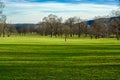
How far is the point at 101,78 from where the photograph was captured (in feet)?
64.4

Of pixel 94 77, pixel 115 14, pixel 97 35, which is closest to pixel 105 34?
pixel 97 35

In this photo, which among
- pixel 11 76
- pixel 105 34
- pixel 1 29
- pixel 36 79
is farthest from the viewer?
pixel 105 34

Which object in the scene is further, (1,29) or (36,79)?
(1,29)

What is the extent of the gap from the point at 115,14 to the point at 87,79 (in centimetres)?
13686

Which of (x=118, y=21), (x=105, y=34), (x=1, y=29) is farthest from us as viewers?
(x=105, y=34)

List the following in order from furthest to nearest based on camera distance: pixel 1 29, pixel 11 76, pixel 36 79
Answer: pixel 1 29
pixel 11 76
pixel 36 79

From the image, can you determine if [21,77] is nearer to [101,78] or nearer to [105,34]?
[101,78]

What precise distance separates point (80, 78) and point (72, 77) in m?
0.58

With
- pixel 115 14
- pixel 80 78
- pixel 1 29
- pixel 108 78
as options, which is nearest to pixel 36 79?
pixel 80 78

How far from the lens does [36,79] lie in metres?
19.0

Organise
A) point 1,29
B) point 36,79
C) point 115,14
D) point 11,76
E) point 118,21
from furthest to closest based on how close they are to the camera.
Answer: point 1,29, point 115,14, point 118,21, point 11,76, point 36,79

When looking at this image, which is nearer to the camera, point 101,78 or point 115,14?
point 101,78

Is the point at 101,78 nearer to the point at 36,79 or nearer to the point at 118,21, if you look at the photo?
the point at 36,79

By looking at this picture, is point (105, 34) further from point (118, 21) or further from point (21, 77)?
point (21, 77)
